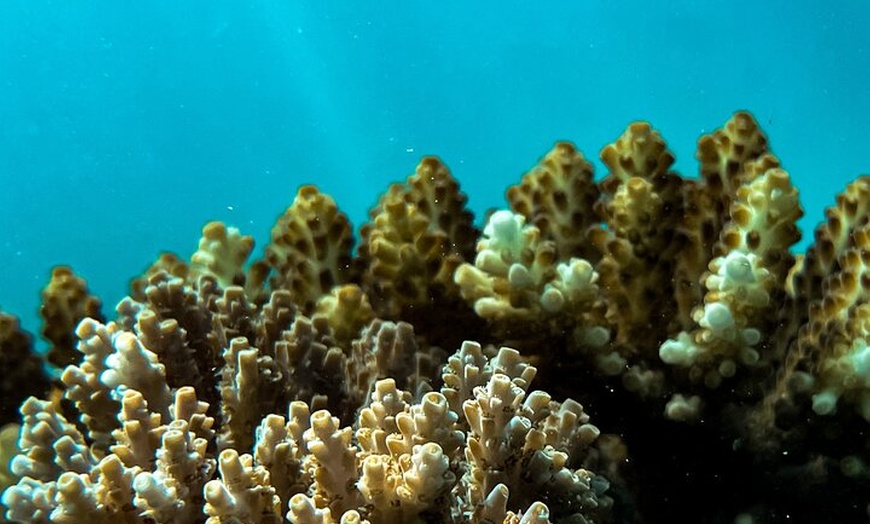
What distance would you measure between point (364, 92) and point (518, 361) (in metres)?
34.9

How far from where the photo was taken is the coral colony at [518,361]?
1243 mm

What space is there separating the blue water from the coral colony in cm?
1892

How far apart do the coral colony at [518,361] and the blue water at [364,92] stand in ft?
62.1

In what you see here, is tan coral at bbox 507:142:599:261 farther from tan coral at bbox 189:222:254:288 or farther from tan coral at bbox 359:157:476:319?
tan coral at bbox 189:222:254:288

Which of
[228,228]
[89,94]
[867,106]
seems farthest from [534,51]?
[228,228]

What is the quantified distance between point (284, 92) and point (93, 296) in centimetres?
3275

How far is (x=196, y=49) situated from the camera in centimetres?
2953

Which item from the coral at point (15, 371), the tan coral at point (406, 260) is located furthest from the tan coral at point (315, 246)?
the coral at point (15, 371)

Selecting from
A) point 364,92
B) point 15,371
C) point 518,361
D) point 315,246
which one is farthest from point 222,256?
point 364,92

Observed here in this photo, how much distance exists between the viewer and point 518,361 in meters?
1.38

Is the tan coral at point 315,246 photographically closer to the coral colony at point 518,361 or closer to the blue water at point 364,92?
the coral colony at point 518,361

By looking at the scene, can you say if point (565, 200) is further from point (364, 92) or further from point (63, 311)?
point (364, 92)

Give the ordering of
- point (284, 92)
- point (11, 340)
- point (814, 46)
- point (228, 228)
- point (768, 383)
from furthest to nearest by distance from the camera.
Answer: point (284, 92) → point (814, 46) → point (228, 228) → point (11, 340) → point (768, 383)

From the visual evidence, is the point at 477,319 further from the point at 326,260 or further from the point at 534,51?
the point at 534,51
